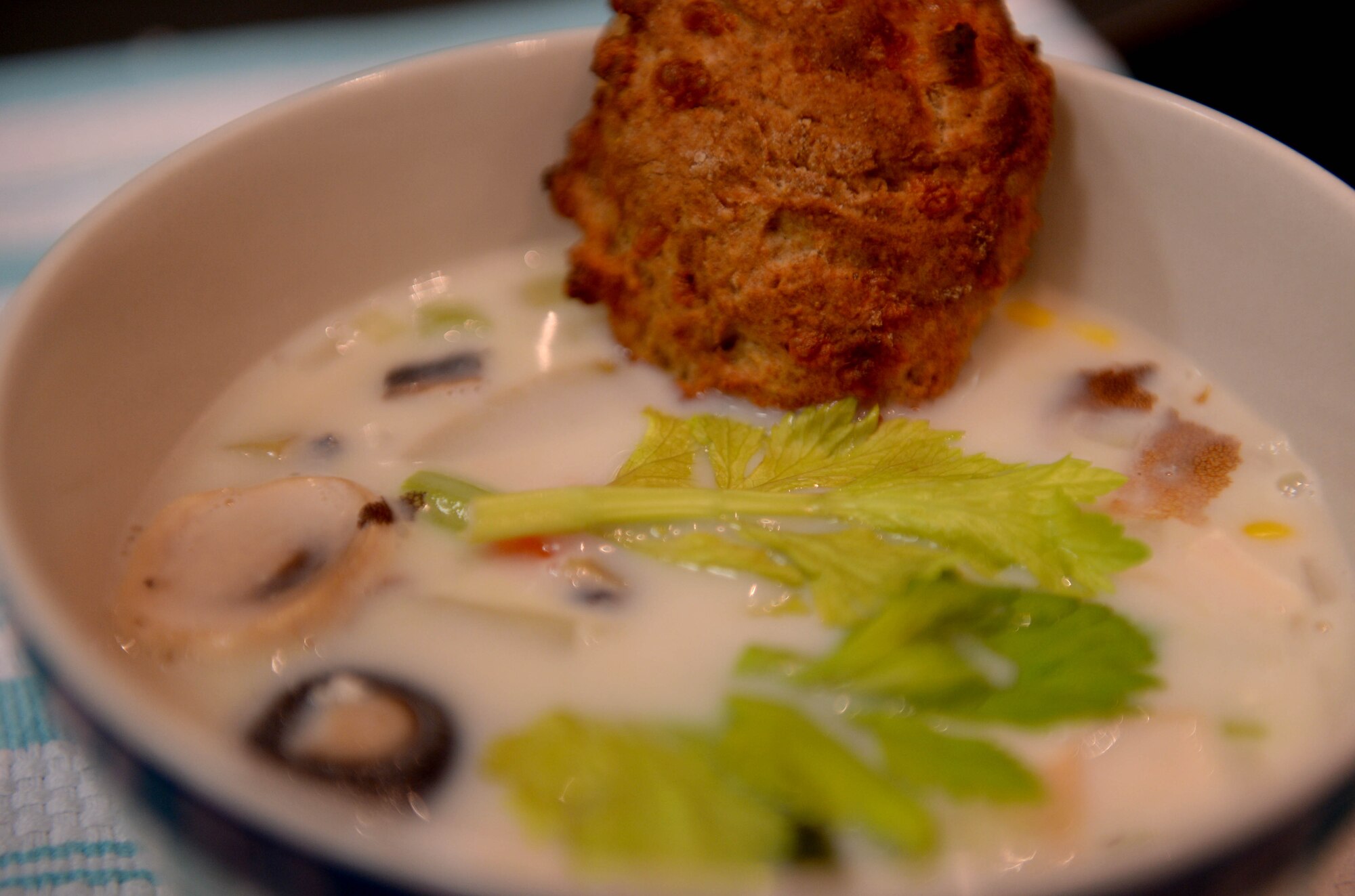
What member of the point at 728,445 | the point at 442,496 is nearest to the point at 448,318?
the point at 442,496

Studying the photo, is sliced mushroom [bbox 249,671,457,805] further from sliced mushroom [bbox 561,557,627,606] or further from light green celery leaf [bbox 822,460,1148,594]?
light green celery leaf [bbox 822,460,1148,594]

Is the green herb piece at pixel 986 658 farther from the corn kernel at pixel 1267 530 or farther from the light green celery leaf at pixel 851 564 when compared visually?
the corn kernel at pixel 1267 530

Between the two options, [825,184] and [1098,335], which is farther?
[1098,335]

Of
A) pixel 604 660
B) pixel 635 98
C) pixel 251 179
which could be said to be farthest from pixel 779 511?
pixel 251 179

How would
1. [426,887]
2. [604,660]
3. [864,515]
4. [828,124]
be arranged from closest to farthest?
[426,887]
[604,660]
[864,515]
[828,124]

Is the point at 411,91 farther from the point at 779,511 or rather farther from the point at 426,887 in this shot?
the point at 426,887

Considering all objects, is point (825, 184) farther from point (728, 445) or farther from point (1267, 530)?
point (1267, 530)

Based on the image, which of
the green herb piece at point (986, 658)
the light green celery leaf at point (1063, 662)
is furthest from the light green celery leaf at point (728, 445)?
the light green celery leaf at point (1063, 662)
